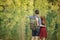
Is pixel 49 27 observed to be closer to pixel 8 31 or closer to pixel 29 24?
pixel 29 24

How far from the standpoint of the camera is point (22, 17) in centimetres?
188

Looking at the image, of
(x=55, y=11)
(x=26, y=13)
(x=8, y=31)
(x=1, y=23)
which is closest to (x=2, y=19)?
(x=1, y=23)

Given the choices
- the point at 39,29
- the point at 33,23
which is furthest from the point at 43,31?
the point at 33,23

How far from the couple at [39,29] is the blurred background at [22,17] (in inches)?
2.0

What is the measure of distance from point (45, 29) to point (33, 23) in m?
0.17

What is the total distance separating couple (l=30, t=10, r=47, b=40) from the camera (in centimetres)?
189

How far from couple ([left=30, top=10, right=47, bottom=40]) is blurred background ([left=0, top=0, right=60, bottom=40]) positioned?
51 millimetres

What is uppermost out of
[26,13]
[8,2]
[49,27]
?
[8,2]

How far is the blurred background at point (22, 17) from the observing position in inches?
72.6

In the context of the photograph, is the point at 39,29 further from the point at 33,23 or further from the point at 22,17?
the point at 22,17

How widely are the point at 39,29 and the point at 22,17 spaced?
260 millimetres

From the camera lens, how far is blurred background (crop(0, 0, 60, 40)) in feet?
6.05

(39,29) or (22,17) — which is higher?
(22,17)

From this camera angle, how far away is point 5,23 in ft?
6.04
